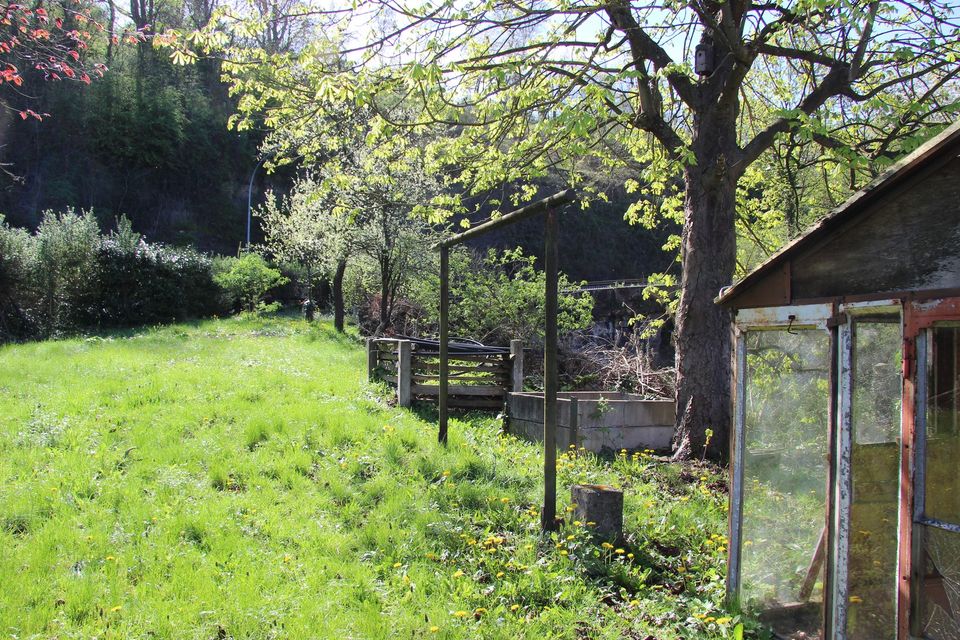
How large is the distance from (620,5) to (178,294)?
20505mm

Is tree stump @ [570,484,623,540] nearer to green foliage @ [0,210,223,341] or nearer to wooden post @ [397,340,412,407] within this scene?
wooden post @ [397,340,412,407]

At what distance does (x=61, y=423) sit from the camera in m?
7.58

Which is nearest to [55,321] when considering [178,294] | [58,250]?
[58,250]

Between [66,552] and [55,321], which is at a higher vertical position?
[55,321]

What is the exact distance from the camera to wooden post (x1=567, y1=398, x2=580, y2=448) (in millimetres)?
7852

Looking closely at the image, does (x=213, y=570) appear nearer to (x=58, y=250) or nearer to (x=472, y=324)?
(x=472, y=324)

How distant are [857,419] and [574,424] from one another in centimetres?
479

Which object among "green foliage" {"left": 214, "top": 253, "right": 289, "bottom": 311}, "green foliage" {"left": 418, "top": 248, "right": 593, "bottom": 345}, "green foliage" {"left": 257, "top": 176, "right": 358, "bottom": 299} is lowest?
"green foliage" {"left": 418, "top": 248, "right": 593, "bottom": 345}

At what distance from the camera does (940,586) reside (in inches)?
109

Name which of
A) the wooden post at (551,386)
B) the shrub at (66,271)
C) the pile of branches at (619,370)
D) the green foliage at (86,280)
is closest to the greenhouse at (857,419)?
the wooden post at (551,386)

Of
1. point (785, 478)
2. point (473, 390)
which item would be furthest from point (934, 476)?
point (473, 390)

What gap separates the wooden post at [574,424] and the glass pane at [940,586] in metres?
5.10

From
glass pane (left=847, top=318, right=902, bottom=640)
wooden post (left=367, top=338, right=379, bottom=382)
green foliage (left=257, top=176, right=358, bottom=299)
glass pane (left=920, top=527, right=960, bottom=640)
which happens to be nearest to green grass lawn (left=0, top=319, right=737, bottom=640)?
glass pane (left=847, top=318, right=902, bottom=640)

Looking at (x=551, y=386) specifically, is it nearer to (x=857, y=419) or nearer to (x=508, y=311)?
(x=857, y=419)
